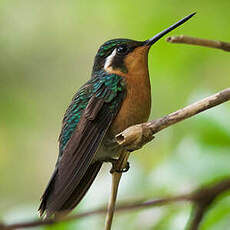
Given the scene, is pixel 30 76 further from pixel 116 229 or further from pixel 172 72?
pixel 116 229

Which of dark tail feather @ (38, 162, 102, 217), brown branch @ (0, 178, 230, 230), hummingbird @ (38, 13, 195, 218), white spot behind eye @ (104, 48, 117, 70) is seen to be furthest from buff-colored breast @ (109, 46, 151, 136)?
brown branch @ (0, 178, 230, 230)

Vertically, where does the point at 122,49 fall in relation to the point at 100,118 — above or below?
above

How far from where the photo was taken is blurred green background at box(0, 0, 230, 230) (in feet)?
9.74

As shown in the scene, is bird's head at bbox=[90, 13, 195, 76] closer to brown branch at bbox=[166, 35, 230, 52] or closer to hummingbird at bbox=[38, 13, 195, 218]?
hummingbird at bbox=[38, 13, 195, 218]

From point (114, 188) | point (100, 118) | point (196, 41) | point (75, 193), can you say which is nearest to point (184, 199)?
point (196, 41)

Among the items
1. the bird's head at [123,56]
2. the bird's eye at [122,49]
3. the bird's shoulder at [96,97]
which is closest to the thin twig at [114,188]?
the bird's shoulder at [96,97]

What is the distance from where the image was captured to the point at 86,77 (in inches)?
309

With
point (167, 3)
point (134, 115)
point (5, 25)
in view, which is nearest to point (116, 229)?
point (134, 115)

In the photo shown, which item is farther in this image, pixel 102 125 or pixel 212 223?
pixel 102 125

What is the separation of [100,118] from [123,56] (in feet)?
1.93

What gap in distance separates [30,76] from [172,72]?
10.5 ft

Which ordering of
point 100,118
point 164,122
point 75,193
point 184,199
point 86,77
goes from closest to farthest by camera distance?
point 184,199
point 164,122
point 75,193
point 100,118
point 86,77

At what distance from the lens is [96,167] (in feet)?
11.2

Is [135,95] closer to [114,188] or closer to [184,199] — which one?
[114,188]
